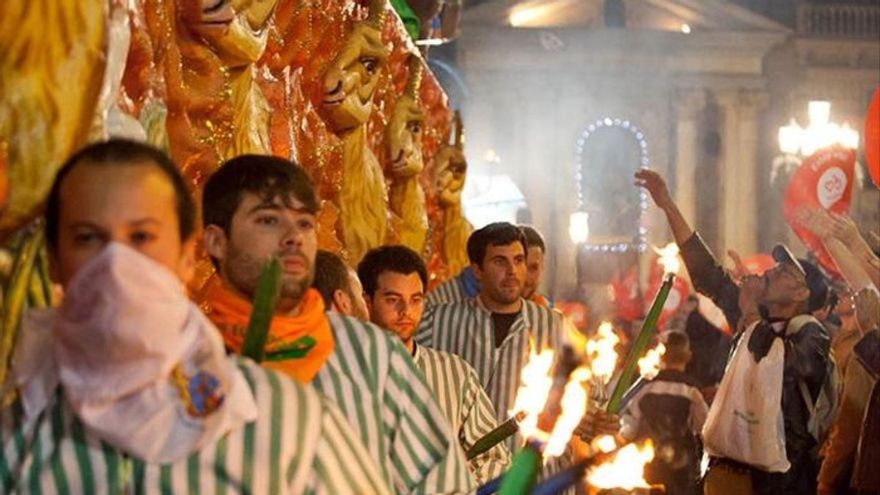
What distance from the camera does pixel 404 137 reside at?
1088 cm

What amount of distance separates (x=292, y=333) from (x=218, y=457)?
0.85 metres

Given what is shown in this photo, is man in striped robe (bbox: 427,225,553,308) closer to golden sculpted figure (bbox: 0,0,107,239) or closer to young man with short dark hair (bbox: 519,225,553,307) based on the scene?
young man with short dark hair (bbox: 519,225,553,307)

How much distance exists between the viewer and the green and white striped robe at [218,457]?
295cm

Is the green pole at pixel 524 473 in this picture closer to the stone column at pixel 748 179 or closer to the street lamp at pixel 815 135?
the street lamp at pixel 815 135

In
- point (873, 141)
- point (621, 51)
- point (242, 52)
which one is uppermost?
point (621, 51)

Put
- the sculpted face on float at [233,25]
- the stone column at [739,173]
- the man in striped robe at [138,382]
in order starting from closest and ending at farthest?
the man in striped robe at [138,382] → the sculpted face on float at [233,25] → the stone column at [739,173]

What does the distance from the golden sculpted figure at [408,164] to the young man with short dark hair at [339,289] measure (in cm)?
519

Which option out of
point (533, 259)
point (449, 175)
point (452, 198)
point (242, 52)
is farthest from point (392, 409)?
point (452, 198)

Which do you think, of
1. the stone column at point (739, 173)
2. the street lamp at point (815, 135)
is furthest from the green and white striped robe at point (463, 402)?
the stone column at point (739, 173)

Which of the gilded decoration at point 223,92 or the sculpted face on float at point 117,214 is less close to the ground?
the gilded decoration at point 223,92

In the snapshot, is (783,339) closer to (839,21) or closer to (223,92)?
(223,92)

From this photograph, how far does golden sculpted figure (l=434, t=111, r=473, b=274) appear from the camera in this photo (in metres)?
13.9

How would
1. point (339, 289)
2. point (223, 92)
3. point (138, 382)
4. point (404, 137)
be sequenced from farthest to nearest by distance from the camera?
point (404, 137) < point (223, 92) < point (339, 289) < point (138, 382)

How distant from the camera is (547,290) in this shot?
4694 cm
